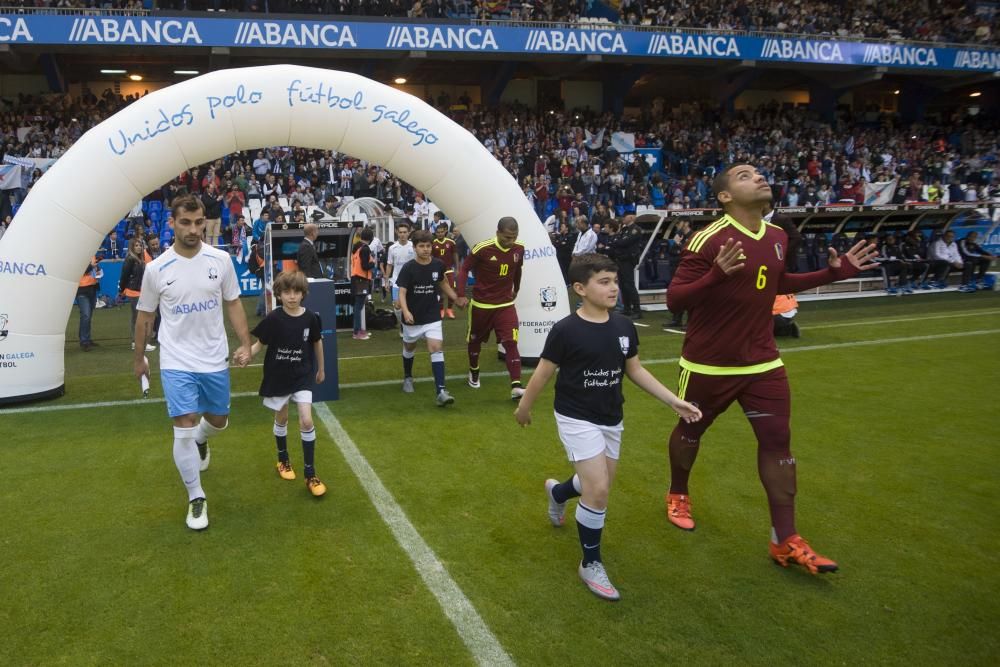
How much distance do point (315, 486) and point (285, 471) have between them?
0.52 m

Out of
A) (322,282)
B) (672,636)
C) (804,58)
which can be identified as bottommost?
(672,636)

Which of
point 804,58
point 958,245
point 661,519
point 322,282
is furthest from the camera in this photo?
point 804,58

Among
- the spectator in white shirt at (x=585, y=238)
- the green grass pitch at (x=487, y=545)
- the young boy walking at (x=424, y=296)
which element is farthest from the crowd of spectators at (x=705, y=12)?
the green grass pitch at (x=487, y=545)

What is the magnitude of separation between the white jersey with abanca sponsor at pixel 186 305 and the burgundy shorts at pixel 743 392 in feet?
9.74

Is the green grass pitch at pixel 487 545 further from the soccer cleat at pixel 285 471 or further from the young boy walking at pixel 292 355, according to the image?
the young boy walking at pixel 292 355

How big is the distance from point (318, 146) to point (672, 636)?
714 cm

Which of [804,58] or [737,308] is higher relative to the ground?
[804,58]

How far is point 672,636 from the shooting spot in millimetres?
3779

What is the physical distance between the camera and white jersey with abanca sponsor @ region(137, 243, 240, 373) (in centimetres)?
502

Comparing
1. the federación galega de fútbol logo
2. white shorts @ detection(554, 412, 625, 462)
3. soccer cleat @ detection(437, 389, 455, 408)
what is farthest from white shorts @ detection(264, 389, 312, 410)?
the federación galega de fútbol logo

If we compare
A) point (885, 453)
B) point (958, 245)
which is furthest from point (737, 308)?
point (958, 245)

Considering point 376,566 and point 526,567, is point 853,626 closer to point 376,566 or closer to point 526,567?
point 526,567

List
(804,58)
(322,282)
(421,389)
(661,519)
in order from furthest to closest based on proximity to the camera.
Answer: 1. (804,58)
2. (421,389)
3. (322,282)
4. (661,519)

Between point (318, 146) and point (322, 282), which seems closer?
point (322, 282)
